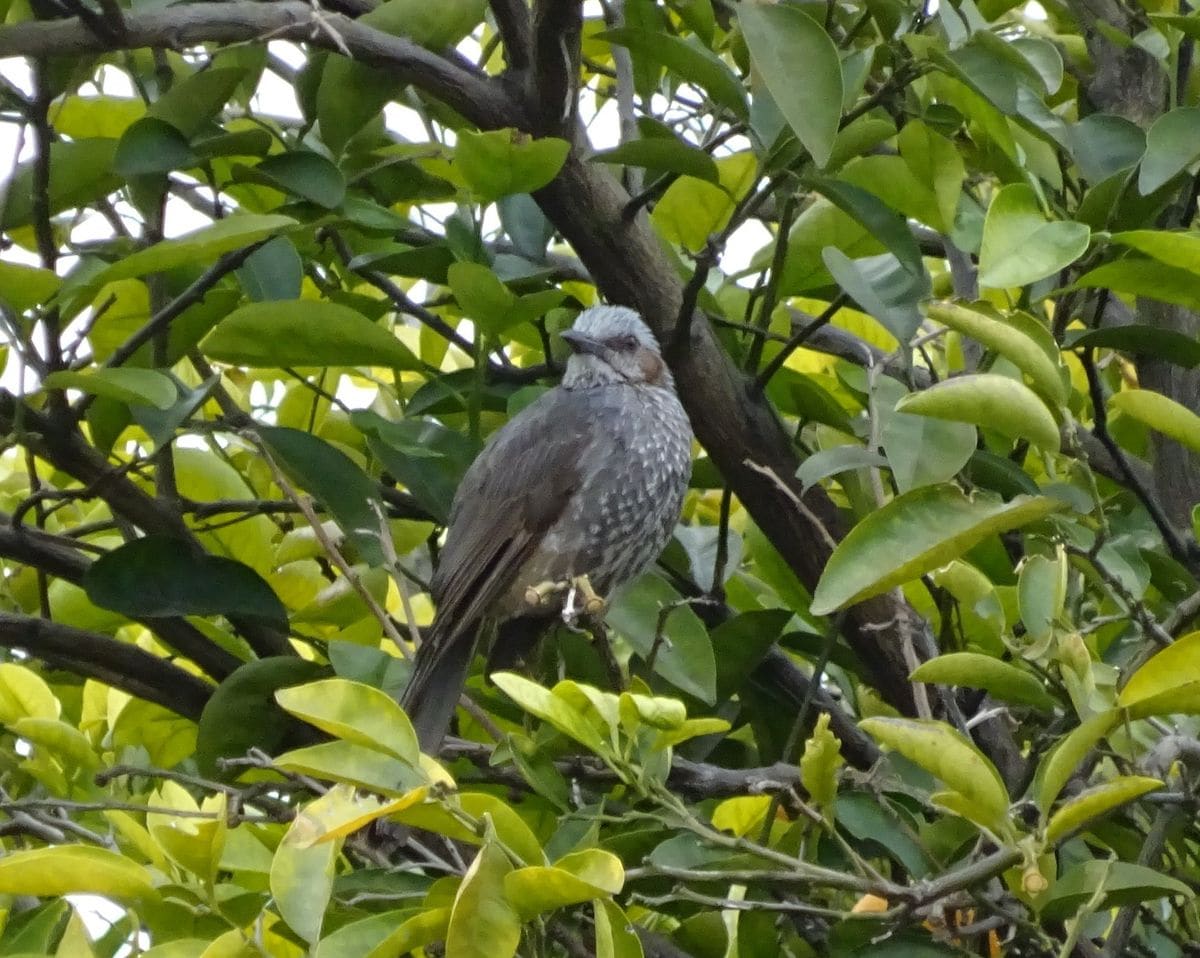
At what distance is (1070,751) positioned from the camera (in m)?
1.28

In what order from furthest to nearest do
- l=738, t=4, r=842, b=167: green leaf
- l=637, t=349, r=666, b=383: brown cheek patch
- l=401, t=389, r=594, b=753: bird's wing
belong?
l=637, t=349, r=666, b=383: brown cheek patch, l=401, t=389, r=594, b=753: bird's wing, l=738, t=4, r=842, b=167: green leaf

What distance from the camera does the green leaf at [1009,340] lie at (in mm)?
1453

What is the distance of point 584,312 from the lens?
2.71 metres

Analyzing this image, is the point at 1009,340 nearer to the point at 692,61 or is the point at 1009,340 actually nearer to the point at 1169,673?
the point at 1169,673

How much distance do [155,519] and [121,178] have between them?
46 cm

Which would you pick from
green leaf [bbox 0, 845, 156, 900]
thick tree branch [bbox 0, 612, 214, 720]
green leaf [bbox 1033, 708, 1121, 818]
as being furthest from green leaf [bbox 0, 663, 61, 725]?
green leaf [bbox 1033, 708, 1121, 818]

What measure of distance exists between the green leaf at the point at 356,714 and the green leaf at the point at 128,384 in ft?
2.08

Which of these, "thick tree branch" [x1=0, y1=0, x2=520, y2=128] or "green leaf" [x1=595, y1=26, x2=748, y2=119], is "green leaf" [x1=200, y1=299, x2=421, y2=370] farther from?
"green leaf" [x1=595, y1=26, x2=748, y2=119]

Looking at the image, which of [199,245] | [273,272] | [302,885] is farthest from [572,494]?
[302,885]

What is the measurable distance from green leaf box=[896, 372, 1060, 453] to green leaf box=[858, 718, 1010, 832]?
29cm

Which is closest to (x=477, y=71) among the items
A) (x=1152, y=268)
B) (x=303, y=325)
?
(x=303, y=325)

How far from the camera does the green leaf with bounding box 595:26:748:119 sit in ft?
6.28

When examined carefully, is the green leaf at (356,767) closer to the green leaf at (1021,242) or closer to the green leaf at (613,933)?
the green leaf at (613,933)

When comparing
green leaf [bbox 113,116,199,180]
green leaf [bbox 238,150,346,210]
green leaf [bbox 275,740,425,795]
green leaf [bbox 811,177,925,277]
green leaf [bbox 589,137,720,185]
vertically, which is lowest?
green leaf [bbox 275,740,425,795]
